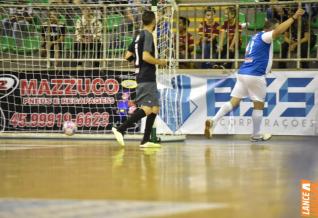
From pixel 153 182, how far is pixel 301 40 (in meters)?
6.94

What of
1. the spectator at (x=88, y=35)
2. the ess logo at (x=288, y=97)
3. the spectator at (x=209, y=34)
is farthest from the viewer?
the spectator at (x=209, y=34)

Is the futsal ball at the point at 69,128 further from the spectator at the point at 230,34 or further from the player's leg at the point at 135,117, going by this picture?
the spectator at the point at 230,34

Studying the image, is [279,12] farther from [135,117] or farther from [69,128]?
[69,128]

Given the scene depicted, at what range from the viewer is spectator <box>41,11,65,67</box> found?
1178cm

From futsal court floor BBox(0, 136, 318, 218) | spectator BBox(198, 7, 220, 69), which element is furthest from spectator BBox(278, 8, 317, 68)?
futsal court floor BBox(0, 136, 318, 218)

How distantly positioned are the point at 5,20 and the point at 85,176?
7.40 m

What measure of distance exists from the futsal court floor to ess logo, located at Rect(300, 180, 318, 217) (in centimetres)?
21

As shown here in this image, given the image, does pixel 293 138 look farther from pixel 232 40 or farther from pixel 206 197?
pixel 206 197

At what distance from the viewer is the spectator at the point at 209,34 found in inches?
463

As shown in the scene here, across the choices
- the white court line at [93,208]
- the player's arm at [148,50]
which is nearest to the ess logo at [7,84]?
the player's arm at [148,50]

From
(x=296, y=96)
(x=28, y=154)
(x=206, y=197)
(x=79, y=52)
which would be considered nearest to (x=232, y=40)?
(x=296, y=96)

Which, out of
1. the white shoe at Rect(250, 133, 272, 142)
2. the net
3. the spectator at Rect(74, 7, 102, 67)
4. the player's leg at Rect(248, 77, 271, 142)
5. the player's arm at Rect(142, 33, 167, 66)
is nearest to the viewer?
the player's arm at Rect(142, 33, 167, 66)

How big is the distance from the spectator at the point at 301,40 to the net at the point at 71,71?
7.75ft

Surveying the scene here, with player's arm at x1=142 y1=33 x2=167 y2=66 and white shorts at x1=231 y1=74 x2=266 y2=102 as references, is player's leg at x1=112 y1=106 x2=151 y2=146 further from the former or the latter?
white shorts at x1=231 y1=74 x2=266 y2=102
